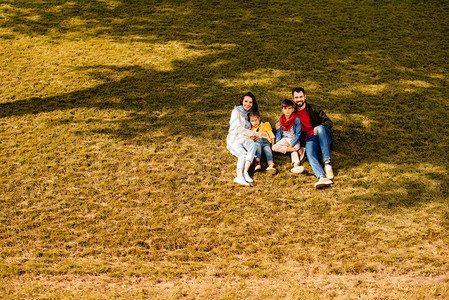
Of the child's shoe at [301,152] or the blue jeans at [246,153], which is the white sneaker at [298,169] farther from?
the blue jeans at [246,153]

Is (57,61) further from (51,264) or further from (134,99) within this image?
(51,264)

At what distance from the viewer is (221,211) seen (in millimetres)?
5574

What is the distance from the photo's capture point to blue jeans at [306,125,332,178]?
6.03 m

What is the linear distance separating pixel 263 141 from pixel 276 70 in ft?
11.6

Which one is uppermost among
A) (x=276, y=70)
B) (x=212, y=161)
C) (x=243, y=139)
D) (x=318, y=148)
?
(x=276, y=70)

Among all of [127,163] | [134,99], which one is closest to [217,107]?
[134,99]

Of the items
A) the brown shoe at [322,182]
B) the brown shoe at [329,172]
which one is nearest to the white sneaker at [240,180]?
the brown shoe at [322,182]

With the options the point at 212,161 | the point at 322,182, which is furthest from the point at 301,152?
the point at 212,161

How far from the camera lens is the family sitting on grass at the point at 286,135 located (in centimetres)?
618

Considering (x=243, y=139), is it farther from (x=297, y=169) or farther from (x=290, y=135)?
(x=297, y=169)

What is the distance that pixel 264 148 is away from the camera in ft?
21.1

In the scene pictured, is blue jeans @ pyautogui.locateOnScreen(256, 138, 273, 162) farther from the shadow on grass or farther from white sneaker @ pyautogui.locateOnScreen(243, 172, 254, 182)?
the shadow on grass

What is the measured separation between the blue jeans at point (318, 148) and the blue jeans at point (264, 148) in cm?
63

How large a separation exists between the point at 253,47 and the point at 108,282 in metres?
7.86
